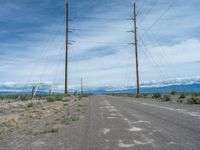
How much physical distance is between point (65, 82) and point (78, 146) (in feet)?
101

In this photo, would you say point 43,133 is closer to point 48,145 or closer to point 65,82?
point 48,145

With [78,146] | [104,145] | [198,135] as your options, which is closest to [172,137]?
[198,135]

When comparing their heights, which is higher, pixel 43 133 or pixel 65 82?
pixel 65 82

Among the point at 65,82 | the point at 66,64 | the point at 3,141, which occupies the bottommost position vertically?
the point at 3,141

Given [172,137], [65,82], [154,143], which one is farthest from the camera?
[65,82]

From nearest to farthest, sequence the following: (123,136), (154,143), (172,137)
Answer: (154,143), (172,137), (123,136)

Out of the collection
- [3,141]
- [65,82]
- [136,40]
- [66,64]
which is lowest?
[3,141]

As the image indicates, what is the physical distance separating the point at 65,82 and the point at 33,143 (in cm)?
2993

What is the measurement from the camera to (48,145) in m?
5.64

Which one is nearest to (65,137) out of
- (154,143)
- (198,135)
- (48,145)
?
(48,145)

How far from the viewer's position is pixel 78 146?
17.6 feet

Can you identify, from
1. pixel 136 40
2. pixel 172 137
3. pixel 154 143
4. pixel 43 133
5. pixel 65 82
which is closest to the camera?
pixel 154 143

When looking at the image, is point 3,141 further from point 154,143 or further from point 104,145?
point 154,143

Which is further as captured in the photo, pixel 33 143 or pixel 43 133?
pixel 43 133
